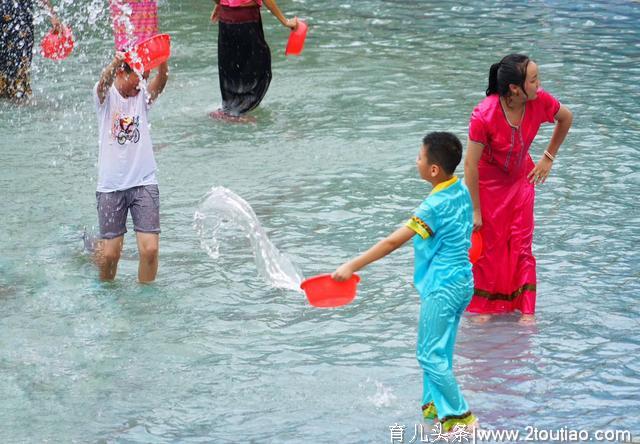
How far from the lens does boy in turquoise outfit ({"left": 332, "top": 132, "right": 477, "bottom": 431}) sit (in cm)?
472

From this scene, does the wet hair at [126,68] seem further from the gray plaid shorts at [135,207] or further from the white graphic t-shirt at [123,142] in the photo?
the gray plaid shorts at [135,207]

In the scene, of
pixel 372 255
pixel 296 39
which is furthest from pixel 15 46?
pixel 372 255

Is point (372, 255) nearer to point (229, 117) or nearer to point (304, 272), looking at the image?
point (304, 272)

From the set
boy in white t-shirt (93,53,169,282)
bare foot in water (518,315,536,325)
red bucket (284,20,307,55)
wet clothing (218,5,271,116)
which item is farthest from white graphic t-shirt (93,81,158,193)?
wet clothing (218,5,271,116)

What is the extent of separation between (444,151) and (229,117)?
631cm

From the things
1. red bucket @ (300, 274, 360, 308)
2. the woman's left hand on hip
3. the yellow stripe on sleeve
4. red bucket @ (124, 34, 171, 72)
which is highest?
red bucket @ (124, 34, 171, 72)

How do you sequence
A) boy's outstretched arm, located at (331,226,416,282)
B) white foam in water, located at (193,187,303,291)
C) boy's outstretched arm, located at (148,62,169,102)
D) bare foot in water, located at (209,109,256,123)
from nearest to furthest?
Answer: boy's outstretched arm, located at (331,226,416,282) < boy's outstretched arm, located at (148,62,169,102) < white foam in water, located at (193,187,303,291) < bare foot in water, located at (209,109,256,123)

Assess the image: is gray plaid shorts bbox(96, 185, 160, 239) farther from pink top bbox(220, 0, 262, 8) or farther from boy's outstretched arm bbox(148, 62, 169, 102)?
pink top bbox(220, 0, 262, 8)

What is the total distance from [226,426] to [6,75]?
300 inches

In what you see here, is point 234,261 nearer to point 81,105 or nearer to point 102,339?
point 102,339

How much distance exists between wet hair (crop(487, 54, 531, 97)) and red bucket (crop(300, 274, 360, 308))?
1691 millimetres

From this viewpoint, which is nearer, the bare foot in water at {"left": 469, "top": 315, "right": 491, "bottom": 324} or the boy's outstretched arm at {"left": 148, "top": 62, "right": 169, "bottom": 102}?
the bare foot in water at {"left": 469, "top": 315, "right": 491, "bottom": 324}

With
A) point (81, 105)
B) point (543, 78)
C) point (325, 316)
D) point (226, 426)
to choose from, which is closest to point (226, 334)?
point (325, 316)

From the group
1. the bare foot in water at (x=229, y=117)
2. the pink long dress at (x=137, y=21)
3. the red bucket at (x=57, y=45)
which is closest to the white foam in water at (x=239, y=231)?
the bare foot in water at (x=229, y=117)
